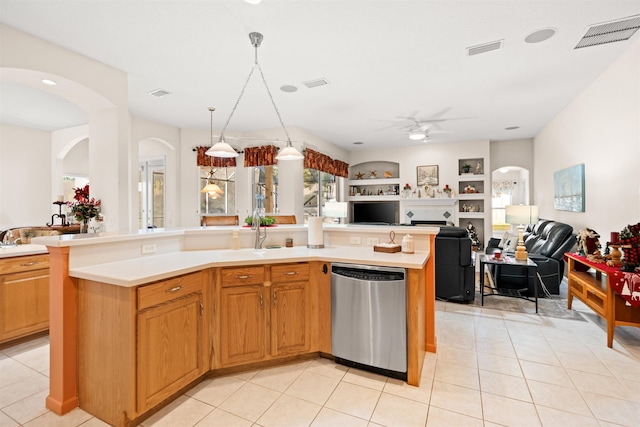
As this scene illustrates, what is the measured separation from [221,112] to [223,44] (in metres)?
2.22

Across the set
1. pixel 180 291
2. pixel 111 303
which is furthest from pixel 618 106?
pixel 111 303

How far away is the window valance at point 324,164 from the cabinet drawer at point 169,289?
428 centimetres

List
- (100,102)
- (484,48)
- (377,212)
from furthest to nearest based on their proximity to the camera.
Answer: (377,212) → (100,102) → (484,48)

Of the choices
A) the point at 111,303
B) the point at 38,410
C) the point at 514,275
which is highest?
the point at 111,303

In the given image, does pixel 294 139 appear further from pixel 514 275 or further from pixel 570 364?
pixel 570 364

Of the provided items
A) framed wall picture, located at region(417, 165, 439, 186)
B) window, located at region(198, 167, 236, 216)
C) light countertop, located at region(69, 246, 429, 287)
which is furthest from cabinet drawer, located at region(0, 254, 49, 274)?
framed wall picture, located at region(417, 165, 439, 186)

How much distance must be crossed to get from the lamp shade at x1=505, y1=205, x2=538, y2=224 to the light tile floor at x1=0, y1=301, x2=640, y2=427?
214 cm

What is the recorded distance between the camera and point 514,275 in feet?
14.6

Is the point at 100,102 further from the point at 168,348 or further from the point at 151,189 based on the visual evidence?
the point at 151,189

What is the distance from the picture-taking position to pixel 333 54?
3.14m

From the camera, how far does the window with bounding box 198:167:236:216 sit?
6328mm

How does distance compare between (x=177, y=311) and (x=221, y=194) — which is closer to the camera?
(x=177, y=311)

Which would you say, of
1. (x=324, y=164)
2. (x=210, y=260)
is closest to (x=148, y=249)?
(x=210, y=260)

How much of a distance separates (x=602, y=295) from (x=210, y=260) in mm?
3462
